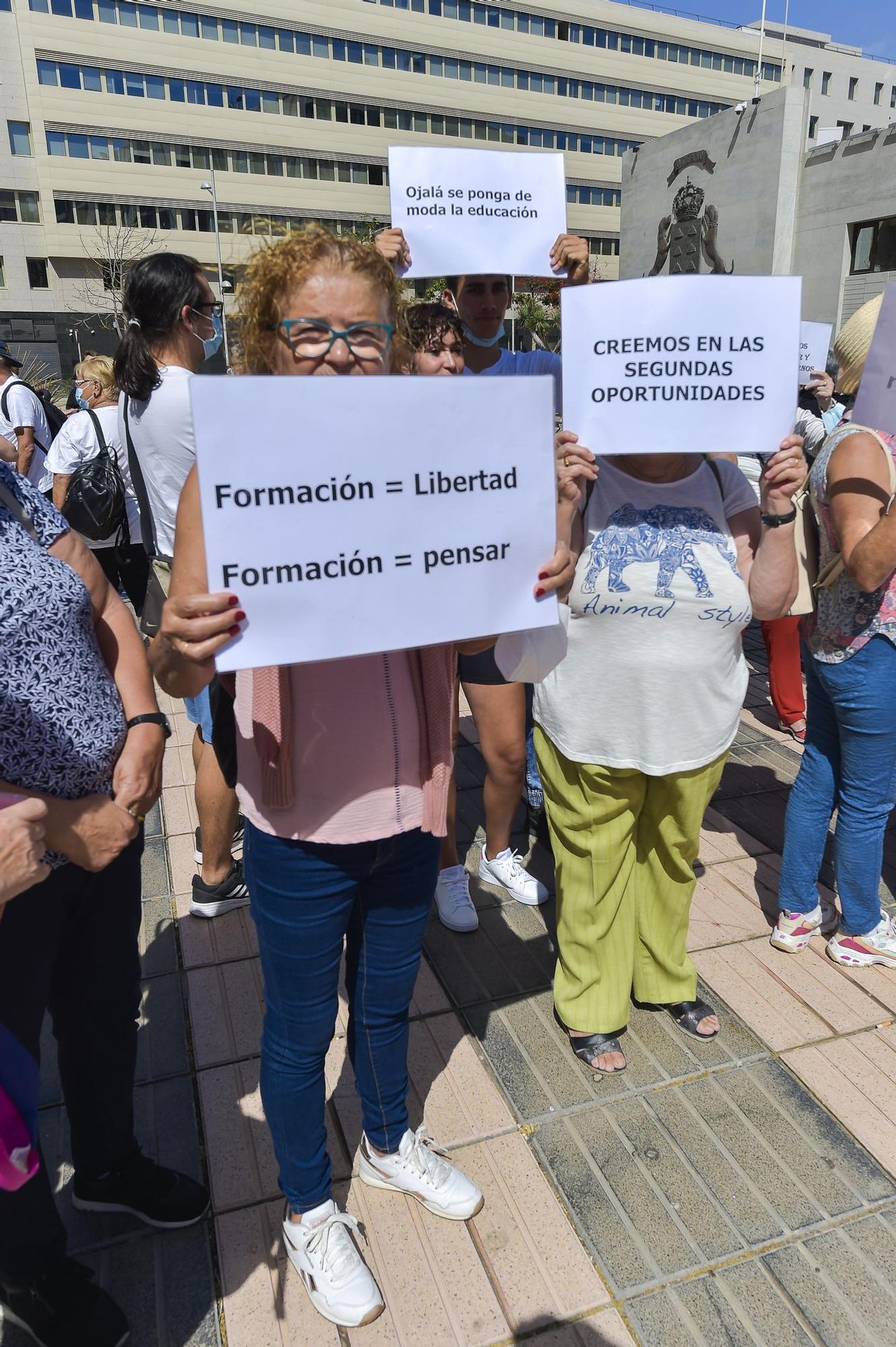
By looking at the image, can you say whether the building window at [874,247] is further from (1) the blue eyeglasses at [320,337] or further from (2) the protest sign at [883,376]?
(1) the blue eyeglasses at [320,337]

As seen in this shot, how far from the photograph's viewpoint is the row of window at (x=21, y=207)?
43125 mm

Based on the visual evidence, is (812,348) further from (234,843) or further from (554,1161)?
(554,1161)

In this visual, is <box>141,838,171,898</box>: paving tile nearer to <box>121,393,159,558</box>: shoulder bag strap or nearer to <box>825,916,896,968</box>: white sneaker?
<box>121,393,159,558</box>: shoulder bag strap

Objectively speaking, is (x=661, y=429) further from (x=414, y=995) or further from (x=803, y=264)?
(x=803, y=264)

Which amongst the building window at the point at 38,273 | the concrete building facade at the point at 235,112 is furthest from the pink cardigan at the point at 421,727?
A: the building window at the point at 38,273

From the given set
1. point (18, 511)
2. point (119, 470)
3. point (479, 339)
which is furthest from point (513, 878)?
point (119, 470)

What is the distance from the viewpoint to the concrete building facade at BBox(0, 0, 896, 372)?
42281 mm

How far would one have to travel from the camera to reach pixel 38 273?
44.8 metres

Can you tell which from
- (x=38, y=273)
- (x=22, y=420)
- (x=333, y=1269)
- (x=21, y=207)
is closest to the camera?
(x=333, y=1269)

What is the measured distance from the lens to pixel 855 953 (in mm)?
2809

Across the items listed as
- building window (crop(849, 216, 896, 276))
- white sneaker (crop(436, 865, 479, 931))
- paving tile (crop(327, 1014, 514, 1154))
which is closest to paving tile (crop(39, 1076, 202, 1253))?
paving tile (crop(327, 1014, 514, 1154))

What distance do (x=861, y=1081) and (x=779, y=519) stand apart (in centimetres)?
154

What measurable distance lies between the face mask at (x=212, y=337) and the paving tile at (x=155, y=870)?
6.13 ft

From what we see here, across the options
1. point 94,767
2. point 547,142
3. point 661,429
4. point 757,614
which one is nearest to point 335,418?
point 94,767
